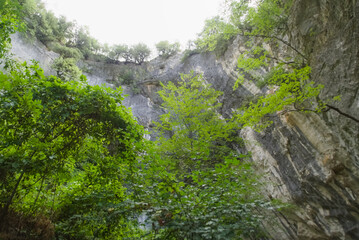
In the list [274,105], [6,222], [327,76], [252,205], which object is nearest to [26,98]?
[6,222]

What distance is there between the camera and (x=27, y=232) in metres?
3.05

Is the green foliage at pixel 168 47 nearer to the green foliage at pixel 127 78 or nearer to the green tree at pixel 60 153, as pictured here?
the green foliage at pixel 127 78

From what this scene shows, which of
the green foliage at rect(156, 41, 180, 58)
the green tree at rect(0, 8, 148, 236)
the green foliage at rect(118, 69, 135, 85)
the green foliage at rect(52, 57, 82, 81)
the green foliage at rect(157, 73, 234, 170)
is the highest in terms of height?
the green foliage at rect(156, 41, 180, 58)

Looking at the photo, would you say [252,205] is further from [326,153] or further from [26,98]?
[326,153]

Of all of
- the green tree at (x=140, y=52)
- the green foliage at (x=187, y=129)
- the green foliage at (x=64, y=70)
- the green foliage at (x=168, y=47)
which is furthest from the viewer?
the green tree at (x=140, y=52)

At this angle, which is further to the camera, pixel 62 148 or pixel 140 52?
pixel 140 52

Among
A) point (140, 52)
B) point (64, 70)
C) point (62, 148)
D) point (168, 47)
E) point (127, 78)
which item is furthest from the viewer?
point (140, 52)

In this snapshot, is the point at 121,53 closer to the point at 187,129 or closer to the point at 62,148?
the point at 187,129

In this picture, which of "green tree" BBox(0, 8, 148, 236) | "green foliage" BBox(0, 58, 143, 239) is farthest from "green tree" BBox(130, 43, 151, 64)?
"green foliage" BBox(0, 58, 143, 239)

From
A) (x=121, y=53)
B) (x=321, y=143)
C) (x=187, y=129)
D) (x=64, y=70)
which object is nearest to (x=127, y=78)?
(x=121, y=53)

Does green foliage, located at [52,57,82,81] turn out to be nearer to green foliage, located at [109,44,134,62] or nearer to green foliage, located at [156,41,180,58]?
green foliage, located at [109,44,134,62]

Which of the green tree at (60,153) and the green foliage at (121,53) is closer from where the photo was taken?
the green tree at (60,153)

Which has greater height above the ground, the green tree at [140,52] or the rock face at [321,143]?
the green tree at [140,52]

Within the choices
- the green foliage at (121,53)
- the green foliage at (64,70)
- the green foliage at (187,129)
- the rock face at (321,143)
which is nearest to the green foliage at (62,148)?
the green foliage at (187,129)
